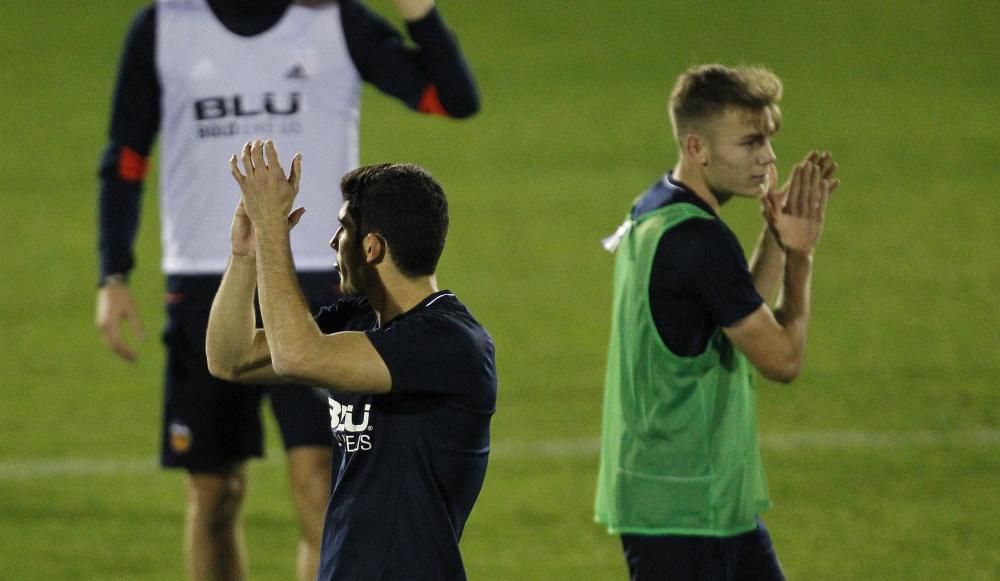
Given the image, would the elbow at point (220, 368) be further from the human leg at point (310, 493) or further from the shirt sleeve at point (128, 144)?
the shirt sleeve at point (128, 144)

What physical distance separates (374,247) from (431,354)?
26cm

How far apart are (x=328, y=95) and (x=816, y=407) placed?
193 inches

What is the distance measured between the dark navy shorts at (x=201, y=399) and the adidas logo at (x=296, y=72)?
62cm

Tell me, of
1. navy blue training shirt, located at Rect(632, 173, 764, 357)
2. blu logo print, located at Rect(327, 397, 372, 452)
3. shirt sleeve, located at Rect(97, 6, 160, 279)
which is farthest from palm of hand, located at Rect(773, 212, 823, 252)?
shirt sleeve, located at Rect(97, 6, 160, 279)

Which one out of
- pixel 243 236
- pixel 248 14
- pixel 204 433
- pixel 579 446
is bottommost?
pixel 579 446

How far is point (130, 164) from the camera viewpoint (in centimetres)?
611

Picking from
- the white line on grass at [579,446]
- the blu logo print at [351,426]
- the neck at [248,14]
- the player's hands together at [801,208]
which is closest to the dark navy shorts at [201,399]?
the neck at [248,14]

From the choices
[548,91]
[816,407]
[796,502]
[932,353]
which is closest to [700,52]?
[548,91]

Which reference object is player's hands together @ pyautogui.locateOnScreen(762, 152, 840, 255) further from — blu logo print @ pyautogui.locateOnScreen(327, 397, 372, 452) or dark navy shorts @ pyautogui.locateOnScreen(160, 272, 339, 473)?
dark navy shorts @ pyautogui.locateOnScreen(160, 272, 339, 473)

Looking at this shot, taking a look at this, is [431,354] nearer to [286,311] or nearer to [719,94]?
[286,311]

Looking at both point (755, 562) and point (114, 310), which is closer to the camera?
point (755, 562)

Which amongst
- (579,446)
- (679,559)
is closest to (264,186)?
(679,559)

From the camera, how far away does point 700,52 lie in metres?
19.3

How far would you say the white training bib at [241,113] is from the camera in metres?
5.87
